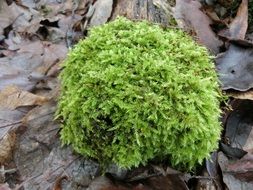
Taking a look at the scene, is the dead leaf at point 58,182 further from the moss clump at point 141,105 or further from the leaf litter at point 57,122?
the moss clump at point 141,105

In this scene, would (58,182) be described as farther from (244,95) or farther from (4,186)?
(244,95)

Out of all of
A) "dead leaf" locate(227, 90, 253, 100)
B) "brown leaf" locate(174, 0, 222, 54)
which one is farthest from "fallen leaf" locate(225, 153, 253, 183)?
→ "brown leaf" locate(174, 0, 222, 54)

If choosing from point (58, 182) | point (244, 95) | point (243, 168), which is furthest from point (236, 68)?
point (58, 182)

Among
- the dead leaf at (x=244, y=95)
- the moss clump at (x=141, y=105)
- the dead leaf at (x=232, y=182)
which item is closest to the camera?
the moss clump at (x=141, y=105)

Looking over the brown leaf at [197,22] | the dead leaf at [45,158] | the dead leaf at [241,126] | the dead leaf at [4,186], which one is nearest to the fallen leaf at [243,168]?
the dead leaf at [241,126]

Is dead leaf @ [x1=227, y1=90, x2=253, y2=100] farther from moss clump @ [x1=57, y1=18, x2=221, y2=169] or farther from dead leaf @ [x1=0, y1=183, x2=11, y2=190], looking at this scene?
dead leaf @ [x1=0, y1=183, x2=11, y2=190]

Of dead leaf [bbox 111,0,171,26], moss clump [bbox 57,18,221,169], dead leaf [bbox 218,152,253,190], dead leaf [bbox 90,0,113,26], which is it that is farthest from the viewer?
dead leaf [bbox 90,0,113,26]
